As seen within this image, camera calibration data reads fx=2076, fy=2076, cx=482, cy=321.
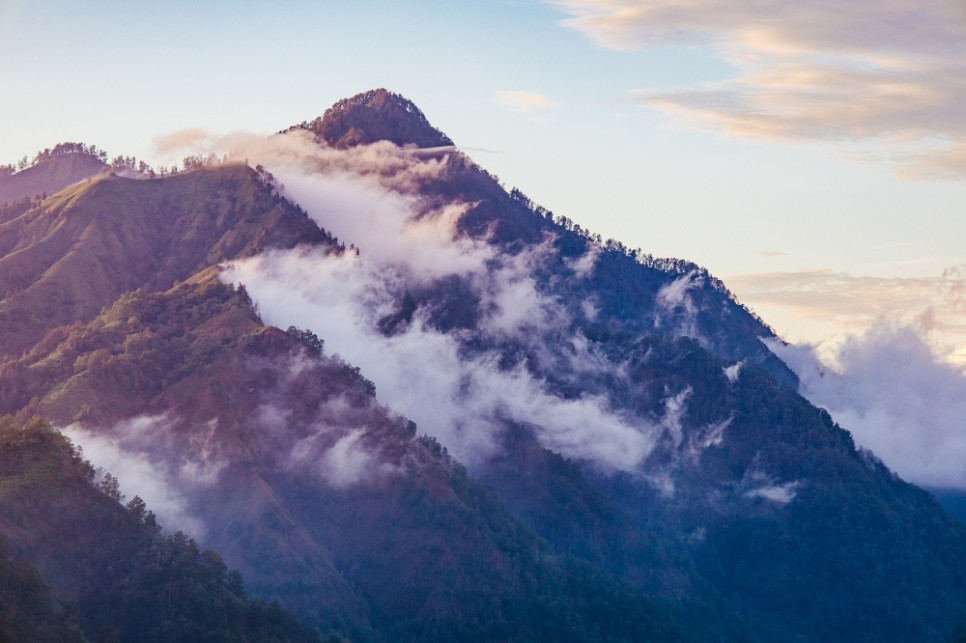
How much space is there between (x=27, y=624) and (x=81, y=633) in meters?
8.49

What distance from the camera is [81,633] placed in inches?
7741

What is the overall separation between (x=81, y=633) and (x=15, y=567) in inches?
350

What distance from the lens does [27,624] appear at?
189 meters

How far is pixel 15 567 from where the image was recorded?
7672 inches

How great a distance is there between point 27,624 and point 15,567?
7.69 m
